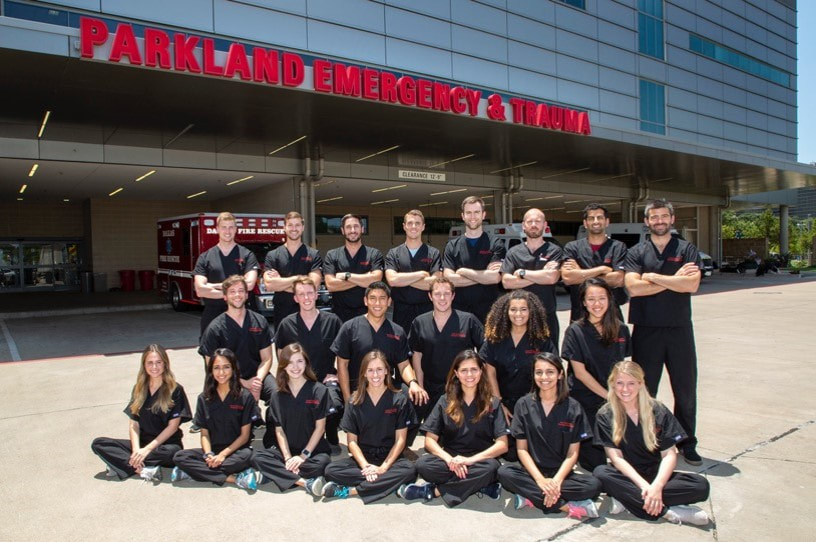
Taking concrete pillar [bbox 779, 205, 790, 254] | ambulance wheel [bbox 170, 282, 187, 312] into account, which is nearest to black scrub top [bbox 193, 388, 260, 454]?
ambulance wheel [bbox 170, 282, 187, 312]

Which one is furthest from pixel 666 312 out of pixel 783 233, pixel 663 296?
pixel 783 233

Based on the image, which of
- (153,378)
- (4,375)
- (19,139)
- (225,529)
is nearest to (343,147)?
(19,139)

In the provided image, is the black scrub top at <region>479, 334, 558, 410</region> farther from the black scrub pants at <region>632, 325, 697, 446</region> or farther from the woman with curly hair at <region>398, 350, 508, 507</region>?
the black scrub pants at <region>632, 325, 697, 446</region>

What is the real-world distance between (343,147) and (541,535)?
1531 cm

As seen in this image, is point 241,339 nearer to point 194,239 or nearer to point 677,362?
point 677,362

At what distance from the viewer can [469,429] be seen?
4.26 metres

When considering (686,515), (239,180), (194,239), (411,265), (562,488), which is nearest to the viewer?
(686,515)

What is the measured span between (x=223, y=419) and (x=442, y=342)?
192cm

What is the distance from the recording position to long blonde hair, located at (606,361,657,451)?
151 inches

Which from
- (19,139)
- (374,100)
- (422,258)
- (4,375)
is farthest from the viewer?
(19,139)

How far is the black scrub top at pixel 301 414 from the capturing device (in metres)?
4.52

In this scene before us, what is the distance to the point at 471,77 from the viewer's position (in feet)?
→ 64.5

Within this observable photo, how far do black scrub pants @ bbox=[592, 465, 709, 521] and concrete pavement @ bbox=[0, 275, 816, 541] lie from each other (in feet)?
0.30

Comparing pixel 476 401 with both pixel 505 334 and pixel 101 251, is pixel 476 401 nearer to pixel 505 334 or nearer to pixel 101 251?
pixel 505 334
